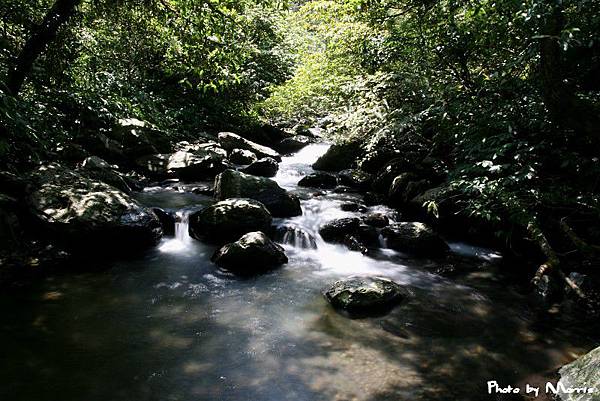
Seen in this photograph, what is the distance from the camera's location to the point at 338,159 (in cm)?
1521

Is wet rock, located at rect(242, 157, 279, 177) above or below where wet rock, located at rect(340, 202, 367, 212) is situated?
above

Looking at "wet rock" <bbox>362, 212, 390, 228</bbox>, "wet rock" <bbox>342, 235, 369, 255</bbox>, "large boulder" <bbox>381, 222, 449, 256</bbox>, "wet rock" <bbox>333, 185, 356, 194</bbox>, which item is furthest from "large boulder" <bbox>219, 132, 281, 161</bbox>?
"large boulder" <bbox>381, 222, 449, 256</bbox>

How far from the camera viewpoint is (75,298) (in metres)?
5.61

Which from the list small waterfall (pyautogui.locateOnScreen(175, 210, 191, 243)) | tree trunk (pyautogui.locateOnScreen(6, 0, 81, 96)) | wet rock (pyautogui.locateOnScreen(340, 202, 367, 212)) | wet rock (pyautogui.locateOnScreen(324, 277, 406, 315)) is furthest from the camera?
wet rock (pyautogui.locateOnScreen(340, 202, 367, 212))

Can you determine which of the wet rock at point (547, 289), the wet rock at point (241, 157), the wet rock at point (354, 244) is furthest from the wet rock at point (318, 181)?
the wet rock at point (547, 289)

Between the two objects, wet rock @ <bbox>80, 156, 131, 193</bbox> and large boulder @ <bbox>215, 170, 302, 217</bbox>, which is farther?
large boulder @ <bbox>215, 170, 302, 217</bbox>

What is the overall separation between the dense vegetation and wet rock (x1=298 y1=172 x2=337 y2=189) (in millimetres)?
1215

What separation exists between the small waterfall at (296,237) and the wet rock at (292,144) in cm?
1125

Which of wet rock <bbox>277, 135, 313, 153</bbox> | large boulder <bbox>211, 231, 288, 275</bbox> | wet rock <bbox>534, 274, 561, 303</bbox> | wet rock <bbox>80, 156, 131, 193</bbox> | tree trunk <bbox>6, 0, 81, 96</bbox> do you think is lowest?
wet rock <bbox>534, 274, 561, 303</bbox>

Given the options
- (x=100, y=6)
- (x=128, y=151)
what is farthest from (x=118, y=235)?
(x=128, y=151)

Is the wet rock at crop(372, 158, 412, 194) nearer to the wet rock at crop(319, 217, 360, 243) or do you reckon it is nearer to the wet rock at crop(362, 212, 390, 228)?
the wet rock at crop(362, 212, 390, 228)

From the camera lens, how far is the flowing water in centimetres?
406

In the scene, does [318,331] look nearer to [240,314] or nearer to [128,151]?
[240,314]

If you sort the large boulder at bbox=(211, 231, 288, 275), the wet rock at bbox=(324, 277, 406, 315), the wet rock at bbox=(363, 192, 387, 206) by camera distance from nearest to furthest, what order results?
the wet rock at bbox=(324, 277, 406, 315) → the large boulder at bbox=(211, 231, 288, 275) → the wet rock at bbox=(363, 192, 387, 206)
